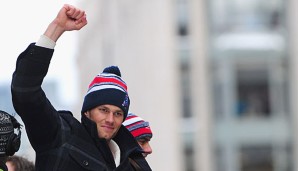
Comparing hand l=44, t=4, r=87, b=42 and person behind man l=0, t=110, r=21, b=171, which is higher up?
hand l=44, t=4, r=87, b=42

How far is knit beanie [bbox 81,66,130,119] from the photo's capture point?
396 centimetres

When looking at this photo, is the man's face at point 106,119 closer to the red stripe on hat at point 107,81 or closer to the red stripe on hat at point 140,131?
the red stripe on hat at point 107,81

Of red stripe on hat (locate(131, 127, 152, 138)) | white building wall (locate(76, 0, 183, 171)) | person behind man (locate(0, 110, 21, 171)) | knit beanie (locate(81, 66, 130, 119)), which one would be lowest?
white building wall (locate(76, 0, 183, 171))

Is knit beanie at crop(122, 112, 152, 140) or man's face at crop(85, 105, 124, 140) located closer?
man's face at crop(85, 105, 124, 140)

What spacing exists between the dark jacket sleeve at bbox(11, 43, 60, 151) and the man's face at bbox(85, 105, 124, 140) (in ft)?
0.63

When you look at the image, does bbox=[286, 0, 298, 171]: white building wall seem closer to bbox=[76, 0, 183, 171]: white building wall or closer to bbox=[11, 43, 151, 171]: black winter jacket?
bbox=[76, 0, 183, 171]: white building wall

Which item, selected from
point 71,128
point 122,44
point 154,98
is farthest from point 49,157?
point 122,44

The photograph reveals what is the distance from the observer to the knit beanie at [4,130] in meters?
3.75

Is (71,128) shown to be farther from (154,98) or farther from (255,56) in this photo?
(154,98)

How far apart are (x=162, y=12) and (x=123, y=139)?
87.2 ft

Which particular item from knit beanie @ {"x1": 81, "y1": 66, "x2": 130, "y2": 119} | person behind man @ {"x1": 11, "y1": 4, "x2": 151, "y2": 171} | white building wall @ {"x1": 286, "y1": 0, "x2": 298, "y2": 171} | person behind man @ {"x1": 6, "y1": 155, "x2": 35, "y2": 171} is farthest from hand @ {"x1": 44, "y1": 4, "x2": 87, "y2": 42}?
white building wall @ {"x1": 286, "y1": 0, "x2": 298, "y2": 171}

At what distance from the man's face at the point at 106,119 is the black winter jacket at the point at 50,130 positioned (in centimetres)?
2

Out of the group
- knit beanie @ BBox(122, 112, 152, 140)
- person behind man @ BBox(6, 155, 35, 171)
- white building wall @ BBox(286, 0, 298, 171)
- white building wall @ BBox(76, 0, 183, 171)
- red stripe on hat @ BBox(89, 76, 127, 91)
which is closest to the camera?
red stripe on hat @ BBox(89, 76, 127, 91)

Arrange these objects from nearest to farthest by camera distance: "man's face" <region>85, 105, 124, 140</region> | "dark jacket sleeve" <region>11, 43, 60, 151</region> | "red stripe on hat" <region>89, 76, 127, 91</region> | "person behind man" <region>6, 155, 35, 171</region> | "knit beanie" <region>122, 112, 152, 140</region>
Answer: "dark jacket sleeve" <region>11, 43, 60, 151</region>
"man's face" <region>85, 105, 124, 140</region>
"red stripe on hat" <region>89, 76, 127, 91</region>
"person behind man" <region>6, 155, 35, 171</region>
"knit beanie" <region>122, 112, 152, 140</region>
